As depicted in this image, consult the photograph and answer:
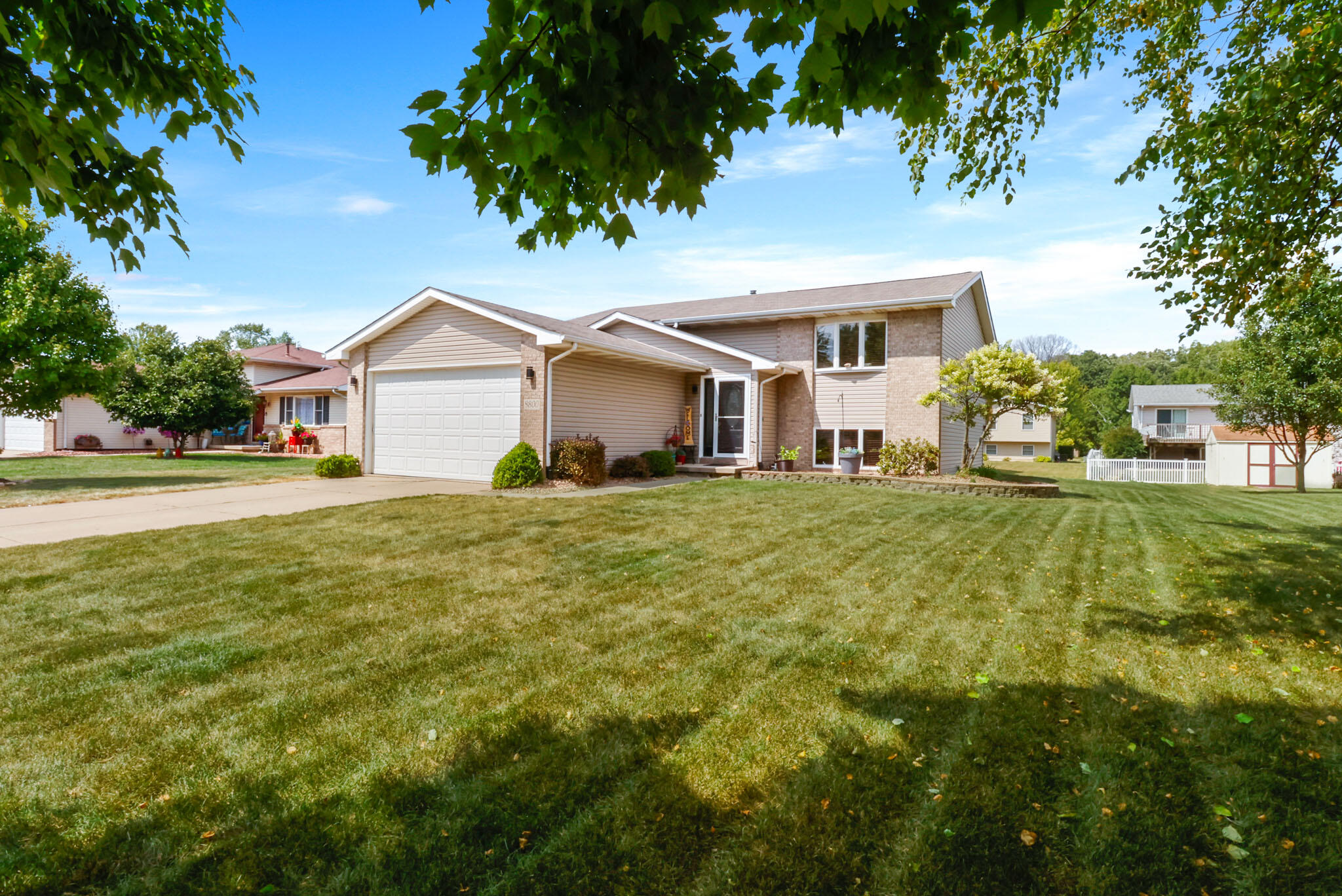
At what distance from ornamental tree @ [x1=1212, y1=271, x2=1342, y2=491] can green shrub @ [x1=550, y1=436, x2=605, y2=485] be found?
17661 mm

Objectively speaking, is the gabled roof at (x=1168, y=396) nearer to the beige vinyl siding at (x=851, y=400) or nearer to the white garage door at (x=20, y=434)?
the beige vinyl siding at (x=851, y=400)

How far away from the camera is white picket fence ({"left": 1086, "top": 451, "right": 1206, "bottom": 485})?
24.0 meters

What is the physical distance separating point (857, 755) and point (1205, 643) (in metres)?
3.35

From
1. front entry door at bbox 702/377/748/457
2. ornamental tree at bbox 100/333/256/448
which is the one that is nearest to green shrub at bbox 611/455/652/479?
front entry door at bbox 702/377/748/457

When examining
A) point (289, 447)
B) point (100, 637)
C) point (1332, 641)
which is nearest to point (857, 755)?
point (1332, 641)

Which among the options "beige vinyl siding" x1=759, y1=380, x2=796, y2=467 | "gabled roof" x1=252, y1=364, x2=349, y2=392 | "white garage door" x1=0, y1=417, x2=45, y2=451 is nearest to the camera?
"beige vinyl siding" x1=759, y1=380, x2=796, y2=467

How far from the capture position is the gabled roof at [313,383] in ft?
86.9

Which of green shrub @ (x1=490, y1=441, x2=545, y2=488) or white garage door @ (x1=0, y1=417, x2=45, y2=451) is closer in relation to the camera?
green shrub @ (x1=490, y1=441, x2=545, y2=488)

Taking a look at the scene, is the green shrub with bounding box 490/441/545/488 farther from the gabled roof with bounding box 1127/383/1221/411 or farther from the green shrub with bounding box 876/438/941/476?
the gabled roof with bounding box 1127/383/1221/411

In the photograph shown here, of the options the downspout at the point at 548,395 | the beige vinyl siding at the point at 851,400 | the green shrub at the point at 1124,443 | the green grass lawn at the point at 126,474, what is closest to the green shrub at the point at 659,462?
the downspout at the point at 548,395

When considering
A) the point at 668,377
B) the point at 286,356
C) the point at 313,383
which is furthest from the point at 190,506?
the point at 286,356

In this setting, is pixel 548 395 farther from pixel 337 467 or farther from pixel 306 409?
pixel 306 409

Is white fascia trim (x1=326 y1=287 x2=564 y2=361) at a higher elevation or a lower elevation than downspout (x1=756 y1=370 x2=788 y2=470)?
higher

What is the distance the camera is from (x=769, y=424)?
17922 mm
